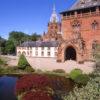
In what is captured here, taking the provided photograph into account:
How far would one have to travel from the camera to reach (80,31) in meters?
61.0

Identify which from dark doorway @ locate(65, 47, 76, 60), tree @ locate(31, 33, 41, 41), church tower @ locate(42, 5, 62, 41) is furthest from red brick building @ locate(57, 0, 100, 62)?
tree @ locate(31, 33, 41, 41)

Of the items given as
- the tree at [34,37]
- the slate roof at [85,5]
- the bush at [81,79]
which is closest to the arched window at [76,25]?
the slate roof at [85,5]

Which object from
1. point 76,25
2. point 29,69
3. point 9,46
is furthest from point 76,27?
→ point 9,46

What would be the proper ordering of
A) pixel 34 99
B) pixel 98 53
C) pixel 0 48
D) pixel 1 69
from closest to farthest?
pixel 34 99 → pixel 98 53 → pixel 1 69 → pixel 0 48

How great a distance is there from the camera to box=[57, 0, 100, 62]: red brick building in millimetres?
57938

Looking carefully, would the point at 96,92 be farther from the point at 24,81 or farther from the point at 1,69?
the point at 1,69

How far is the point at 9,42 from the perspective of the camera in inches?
5059

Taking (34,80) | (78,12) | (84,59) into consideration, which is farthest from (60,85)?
(78,12)

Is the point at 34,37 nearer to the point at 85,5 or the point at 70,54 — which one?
the point at 70,54

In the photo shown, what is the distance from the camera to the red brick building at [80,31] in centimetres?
5794

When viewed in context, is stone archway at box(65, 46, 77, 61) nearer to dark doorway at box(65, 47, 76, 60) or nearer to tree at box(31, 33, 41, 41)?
dark doorway at box(65, 47, 76, 60)

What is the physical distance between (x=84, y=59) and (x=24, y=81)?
Result: 32.2 metres

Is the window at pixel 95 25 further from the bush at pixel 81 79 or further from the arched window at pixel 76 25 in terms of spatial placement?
the bush at pixel 81 79

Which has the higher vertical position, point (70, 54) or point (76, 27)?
point (76, 27)
